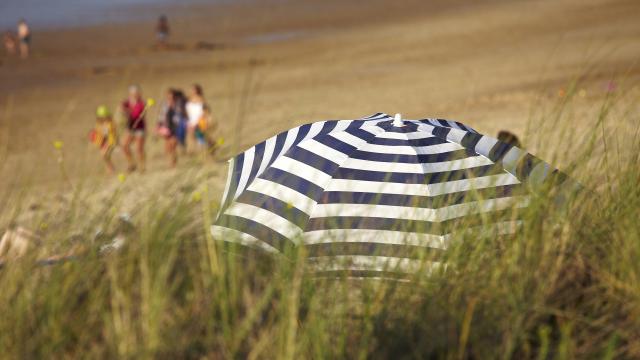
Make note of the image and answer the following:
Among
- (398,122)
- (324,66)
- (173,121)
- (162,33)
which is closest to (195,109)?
(173,121)

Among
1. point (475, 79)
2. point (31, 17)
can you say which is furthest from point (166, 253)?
point (31, 17)

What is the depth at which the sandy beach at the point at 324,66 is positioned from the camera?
1552 cm

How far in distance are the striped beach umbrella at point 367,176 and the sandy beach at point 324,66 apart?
4651 millimetres

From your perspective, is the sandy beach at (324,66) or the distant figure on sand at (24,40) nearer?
the sandy beach at (324,66)

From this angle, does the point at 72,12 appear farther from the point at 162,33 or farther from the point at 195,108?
the point at 195,108

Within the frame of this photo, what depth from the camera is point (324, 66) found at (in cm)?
2288

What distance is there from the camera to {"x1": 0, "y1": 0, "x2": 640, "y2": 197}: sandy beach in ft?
50.9

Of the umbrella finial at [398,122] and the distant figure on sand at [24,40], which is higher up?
the distant figure on sand at [24,40]

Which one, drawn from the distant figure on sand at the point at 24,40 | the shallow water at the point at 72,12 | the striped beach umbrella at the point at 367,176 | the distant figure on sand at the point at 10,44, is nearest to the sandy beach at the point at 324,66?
the distant figure on sand at the point at 24,40

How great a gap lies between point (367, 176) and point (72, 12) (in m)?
33.1

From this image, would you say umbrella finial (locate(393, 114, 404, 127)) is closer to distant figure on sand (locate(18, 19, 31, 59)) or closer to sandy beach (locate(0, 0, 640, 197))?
sandy beach (locate(0, 0, 640, 197))

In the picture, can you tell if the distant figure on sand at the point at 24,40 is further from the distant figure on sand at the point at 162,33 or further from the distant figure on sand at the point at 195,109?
the distant figure on sand at the point at 195,109

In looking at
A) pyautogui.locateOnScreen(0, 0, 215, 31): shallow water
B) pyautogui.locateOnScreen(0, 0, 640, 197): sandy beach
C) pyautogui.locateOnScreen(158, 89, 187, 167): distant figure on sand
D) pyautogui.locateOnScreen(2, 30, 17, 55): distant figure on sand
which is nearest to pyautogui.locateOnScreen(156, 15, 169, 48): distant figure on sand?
pyautogui.locateOnScreen(0, 0, 640, 197): sandy beach

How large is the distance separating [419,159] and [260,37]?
24881 millimetres
